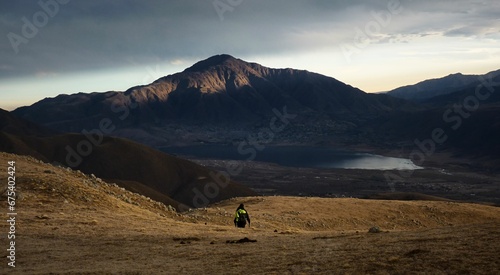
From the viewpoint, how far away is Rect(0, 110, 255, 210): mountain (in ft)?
319

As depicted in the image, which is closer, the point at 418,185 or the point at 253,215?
the point at 253,215

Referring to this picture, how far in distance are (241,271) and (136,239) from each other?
7406 mm

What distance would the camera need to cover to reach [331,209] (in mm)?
39562

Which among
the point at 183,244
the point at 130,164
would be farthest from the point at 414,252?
the point at 130,164

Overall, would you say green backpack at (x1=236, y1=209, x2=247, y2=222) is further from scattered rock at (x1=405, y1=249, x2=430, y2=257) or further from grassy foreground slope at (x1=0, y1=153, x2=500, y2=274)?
scattered rock at (x1=405, y1=249, x2=430, y2=257)

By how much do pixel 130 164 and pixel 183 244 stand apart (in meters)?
95.1

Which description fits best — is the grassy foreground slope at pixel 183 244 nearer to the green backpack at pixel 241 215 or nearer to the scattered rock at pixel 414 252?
the scattered rock at pixel 414 252

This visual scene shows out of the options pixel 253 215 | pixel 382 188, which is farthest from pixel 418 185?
pixel 253 215

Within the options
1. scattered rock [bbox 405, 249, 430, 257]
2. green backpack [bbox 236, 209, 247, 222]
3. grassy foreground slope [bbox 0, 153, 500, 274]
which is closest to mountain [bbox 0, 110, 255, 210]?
grassy foreground slope [bbox 0, 153, 500, 274]

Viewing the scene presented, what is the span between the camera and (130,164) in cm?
10812

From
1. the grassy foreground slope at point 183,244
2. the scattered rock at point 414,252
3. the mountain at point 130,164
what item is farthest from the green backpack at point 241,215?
the mountain at point 130,164

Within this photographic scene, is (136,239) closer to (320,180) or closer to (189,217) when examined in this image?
(189,217)

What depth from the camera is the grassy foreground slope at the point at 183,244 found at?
41.5 ft

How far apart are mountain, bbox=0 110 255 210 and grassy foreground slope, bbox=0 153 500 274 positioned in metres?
65.9
